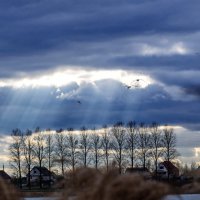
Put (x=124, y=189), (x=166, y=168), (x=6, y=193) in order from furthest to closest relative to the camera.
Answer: (x=166, y=168), (x=6, y=193), (x=124, y=189)

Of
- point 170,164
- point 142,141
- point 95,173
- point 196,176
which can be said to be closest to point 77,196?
point 95,173

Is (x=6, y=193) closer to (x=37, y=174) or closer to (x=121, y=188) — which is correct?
(x=121, y=188)

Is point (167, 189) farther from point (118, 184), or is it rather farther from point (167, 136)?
point (167, 136)

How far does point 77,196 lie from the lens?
1652 centimetres

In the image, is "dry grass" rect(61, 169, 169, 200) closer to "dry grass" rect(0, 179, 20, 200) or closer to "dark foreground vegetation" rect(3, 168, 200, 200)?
"dark foreground vegetation" rect(3, 168, 200, 200)

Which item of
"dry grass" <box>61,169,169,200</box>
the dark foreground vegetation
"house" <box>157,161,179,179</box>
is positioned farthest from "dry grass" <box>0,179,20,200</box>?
"house" <box>157,161,179,179</box>

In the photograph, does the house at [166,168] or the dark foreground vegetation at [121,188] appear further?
the house at [166,168]

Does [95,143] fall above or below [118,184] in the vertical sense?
above

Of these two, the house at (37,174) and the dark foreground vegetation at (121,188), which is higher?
the house at (37,174)

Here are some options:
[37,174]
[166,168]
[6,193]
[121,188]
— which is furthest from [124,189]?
[37,174]

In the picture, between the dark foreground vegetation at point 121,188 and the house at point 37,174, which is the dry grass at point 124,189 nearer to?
the dark foreground vegetation at point 121,188

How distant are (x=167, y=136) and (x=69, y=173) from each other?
129 m

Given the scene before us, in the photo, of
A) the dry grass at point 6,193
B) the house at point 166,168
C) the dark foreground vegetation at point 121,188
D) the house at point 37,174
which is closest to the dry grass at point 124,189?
the dark foreground vegetation at point 121,188

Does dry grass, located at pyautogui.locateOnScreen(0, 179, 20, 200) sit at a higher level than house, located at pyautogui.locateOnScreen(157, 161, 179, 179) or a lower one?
lower
